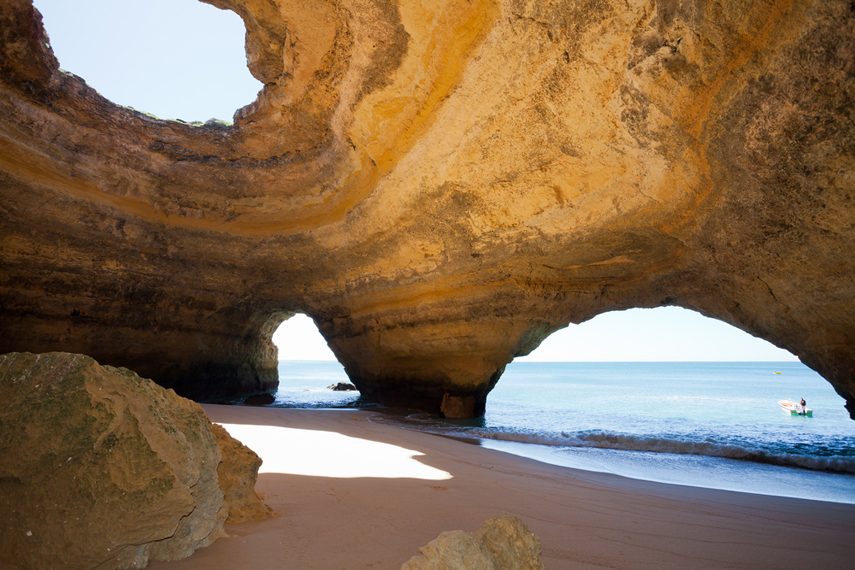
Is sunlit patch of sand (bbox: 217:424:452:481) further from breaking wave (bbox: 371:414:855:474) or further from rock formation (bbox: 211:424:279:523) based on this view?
breaking wave (bbox: 371:414:855:474)

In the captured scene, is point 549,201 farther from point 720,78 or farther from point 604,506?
point 604,506

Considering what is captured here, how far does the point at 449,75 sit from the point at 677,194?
2.76 metres

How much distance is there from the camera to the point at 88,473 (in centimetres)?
121

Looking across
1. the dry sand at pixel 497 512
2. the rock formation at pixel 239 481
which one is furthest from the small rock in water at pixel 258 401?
the rock formation at pixel 239 481

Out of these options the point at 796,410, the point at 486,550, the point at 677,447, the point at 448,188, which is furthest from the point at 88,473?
the point at 796,410

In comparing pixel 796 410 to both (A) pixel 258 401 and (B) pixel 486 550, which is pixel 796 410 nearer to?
(A) pixel 258 401

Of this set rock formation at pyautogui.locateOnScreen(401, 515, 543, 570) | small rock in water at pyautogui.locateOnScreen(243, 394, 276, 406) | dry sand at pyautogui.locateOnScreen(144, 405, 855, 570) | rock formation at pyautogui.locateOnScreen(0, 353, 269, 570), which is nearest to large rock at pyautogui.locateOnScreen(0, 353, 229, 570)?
rock formation at pyautogui.locateOnScreen(0, 353, 269, 570)

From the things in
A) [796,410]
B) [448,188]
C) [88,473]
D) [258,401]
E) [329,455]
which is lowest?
[258,401]

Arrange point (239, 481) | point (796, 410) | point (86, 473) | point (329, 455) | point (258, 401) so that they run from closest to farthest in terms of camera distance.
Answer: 1. point (86, 473)
2. point (239, 481)
3. point (329, 455)
4. point (258, 401)
5. point (796, 410)

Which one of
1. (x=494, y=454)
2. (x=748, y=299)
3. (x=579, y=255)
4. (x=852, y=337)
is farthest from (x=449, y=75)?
(x=852, y=337)

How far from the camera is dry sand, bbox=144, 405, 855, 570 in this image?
5.07 ft

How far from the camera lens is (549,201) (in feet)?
18.4

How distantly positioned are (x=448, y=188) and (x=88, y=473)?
5.18 m

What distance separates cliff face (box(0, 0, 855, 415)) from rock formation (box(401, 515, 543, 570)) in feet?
11.7
